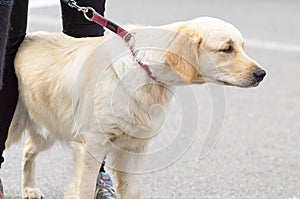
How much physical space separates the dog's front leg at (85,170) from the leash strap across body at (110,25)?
0.42 m

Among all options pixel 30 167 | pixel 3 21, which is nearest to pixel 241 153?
pixel 30 167

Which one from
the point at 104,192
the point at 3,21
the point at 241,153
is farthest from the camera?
the point at 241,153

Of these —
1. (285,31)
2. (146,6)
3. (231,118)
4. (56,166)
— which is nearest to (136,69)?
(56,166)

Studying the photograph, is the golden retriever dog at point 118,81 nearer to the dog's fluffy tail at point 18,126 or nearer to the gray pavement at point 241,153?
the dog's fluffy tail at point 18,126

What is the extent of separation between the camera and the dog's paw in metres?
3.98

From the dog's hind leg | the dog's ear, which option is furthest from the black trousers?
the dog's ear

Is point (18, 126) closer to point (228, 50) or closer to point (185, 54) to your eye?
point (185, 54)

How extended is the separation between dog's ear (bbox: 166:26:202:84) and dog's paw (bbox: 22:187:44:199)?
122 cm

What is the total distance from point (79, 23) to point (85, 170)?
33.1 inches

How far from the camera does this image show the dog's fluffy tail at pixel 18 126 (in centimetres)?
374

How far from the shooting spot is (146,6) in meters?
11.1

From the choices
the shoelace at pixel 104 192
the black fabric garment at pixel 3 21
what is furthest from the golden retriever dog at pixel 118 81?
the black fabric garment at pixel 3 21

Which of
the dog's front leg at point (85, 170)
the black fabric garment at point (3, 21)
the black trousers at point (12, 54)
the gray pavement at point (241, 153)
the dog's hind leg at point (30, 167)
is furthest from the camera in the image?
the gray pavement at point (241, 153)

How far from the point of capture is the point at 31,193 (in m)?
3.98
